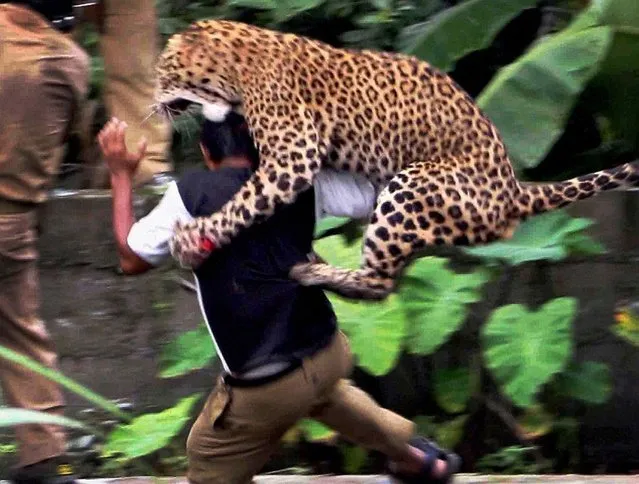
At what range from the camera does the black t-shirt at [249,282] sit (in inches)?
125

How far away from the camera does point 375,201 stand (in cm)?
331

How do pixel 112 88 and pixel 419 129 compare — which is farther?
pixel 112 88

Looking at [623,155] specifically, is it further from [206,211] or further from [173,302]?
[206,211]

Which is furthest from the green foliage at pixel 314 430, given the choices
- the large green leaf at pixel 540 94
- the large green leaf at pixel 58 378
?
the large green leaf at pixel 58 378

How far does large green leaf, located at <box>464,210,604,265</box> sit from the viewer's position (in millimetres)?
4324

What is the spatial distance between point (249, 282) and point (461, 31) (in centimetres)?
248

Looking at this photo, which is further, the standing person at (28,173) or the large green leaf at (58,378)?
the standing person at (28,173)

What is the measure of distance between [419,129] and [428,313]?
1.26 meters

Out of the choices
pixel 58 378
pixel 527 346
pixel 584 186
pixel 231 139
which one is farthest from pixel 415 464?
pixel 58 378

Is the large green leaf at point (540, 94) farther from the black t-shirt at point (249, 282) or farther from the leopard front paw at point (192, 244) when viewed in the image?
the leopard front paw at point (192, 244)

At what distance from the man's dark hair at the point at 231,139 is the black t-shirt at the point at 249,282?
48mm

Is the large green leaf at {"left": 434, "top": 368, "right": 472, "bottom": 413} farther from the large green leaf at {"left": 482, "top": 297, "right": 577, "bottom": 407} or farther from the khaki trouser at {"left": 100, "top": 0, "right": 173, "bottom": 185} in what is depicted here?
the khaki trouser at {"left": 100, "top": 0, "right": 173, "bottom": 185}

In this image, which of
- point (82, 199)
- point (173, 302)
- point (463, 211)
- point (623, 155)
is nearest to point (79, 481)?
point (173, 302)

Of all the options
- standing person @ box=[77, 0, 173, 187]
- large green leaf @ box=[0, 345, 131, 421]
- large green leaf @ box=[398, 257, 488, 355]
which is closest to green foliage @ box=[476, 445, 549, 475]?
large green leaf @ box=[398, 257, 488, 355]
